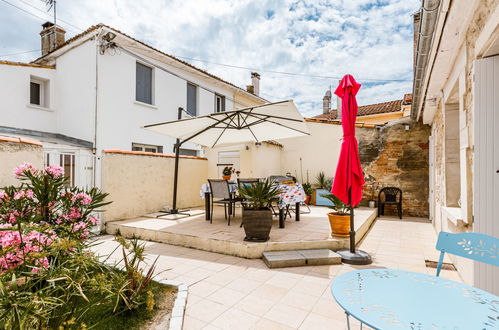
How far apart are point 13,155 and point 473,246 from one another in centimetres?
552

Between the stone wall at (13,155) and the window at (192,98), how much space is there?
7.72m

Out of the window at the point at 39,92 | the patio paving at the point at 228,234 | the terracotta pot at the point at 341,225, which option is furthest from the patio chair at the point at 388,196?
the window at the point at 39,92

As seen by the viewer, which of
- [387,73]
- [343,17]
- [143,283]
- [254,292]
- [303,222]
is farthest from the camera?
[387,73]

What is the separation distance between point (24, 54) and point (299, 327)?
14593 millimetres

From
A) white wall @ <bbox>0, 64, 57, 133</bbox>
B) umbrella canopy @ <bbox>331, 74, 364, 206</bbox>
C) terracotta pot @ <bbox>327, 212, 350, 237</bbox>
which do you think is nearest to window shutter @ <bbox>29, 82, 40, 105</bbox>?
white wall @ <bbox>0, 64, 57, 133</bbox>

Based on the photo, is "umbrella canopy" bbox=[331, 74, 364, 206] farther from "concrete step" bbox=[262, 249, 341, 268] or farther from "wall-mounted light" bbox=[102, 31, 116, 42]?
"wall-mounted light" bbox=[102, 31, 116, 42]

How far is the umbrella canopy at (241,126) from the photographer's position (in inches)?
208

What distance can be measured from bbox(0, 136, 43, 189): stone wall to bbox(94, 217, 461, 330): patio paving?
1.76 meters

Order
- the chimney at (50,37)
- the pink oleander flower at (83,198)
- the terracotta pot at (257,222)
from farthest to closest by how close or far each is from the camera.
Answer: the chimney at (50,37) < the terracotta pot at (257,222) < the pink oleander flower at (83,198)

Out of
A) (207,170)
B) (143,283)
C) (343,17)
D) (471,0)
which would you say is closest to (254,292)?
(143,283)

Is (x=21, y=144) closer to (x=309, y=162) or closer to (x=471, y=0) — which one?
(x=471, y=0)

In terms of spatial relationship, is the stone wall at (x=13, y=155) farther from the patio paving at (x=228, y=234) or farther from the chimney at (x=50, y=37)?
the chimney at (x=50, y=37)

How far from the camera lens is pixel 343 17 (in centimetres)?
716

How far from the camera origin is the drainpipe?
112 inches
